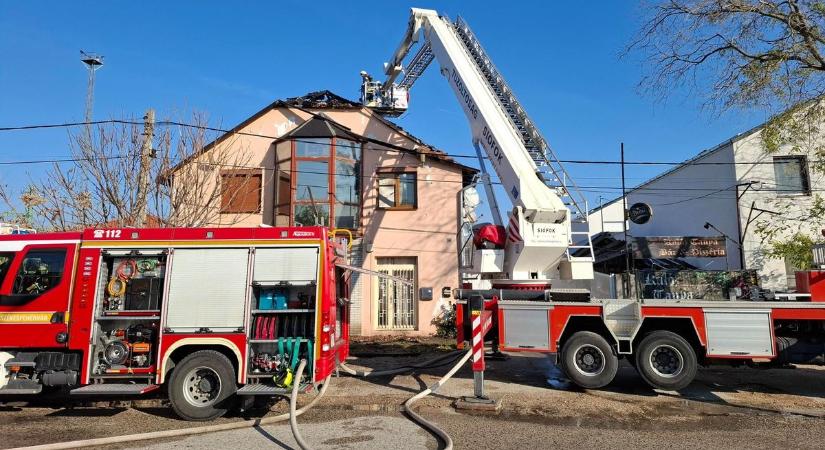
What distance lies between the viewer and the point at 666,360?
27.1ft

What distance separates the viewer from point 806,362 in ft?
26.4

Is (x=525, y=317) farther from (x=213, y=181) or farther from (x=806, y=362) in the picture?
(x=213, y=181)

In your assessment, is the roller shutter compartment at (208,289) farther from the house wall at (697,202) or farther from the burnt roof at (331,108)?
the house wall at (697,202)

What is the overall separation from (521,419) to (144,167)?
34.7 ft

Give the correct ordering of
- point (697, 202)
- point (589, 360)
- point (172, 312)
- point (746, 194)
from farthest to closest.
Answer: point (697, 202) < point (746, 194) < point (589, 360) < point (172, 312)

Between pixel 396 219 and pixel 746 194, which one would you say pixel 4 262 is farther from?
pixel 746 194

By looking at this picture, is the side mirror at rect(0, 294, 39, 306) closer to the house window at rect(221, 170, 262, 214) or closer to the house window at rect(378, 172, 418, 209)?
the house window at rect(221, 170, 262, 214)

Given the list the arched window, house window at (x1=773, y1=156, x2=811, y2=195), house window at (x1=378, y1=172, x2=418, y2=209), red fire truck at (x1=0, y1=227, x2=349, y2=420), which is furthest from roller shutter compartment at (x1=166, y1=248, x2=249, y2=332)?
house window at (x1=773, y1=156, x2=811, y2=195)

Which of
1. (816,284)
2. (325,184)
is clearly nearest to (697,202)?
(816,284)

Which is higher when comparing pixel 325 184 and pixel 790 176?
pixel 790 176

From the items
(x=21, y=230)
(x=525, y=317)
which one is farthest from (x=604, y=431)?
(x=21, y=230)

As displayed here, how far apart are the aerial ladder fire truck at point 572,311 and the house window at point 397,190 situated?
5.82 meters

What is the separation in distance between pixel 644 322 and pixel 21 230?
10651 mm

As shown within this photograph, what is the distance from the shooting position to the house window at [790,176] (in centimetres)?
1775
